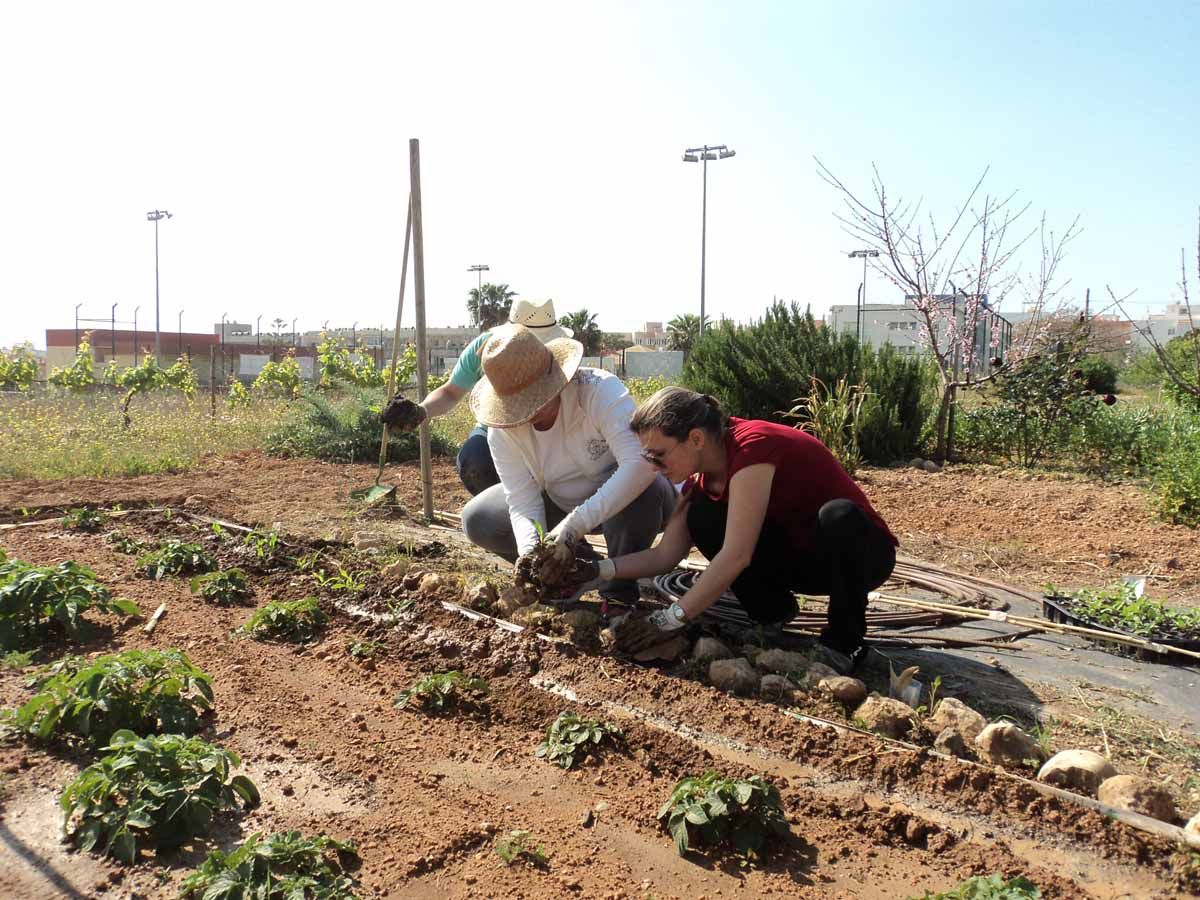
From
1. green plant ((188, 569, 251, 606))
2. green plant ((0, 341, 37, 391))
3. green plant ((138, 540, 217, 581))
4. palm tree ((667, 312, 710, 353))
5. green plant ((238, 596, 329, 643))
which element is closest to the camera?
green plant ((238, 596, 329, 643))

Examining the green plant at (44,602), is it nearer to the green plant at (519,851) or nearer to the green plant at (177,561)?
the green plant at (177,561)

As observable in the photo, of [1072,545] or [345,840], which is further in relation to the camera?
[1072,545]

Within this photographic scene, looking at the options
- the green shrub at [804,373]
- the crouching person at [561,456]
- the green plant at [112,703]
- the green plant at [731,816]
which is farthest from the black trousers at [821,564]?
the green shrub at [804,373]

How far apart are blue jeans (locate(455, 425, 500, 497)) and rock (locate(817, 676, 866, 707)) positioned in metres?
2.36

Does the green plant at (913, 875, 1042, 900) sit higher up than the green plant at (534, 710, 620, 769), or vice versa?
the green plant at (913, 875, 1042, 900)

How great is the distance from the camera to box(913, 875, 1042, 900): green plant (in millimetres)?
1638

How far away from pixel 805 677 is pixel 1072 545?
143 inches

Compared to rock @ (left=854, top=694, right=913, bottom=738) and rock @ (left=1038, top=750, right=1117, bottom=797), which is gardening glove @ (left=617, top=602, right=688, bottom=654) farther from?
rock @ (left=1038, top=750, right=1117, bottom=797)

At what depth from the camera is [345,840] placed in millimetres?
2008

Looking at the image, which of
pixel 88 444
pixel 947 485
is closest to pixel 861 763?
pixel 947 485

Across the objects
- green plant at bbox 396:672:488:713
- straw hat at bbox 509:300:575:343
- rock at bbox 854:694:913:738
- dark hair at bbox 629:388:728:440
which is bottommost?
green plant at bbox 396:672:488:713

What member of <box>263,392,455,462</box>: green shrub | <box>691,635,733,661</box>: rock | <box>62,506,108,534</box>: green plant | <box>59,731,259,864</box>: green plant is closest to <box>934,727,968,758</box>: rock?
<box>691,635,733,661</box>: rock

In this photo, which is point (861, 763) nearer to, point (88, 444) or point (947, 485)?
point (947, 485)

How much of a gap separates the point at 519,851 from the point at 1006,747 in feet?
4.24
